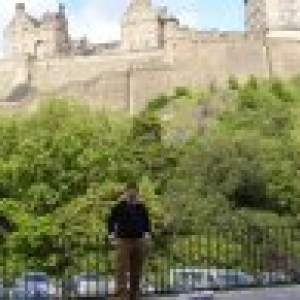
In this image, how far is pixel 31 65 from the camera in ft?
319

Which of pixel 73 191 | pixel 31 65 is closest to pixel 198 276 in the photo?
pixel 73 191

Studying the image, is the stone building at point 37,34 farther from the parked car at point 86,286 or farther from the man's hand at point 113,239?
the man's hand at point 113,239

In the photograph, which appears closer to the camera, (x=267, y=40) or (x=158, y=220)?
(x=158, y=220)

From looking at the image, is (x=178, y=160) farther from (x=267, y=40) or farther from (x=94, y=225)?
(x=267, y=40)

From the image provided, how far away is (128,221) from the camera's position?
11.9 m

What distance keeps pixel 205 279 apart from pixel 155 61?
250ft

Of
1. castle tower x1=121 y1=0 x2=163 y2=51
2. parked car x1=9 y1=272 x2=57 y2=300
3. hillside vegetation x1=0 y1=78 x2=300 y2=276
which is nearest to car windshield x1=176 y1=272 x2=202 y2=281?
parked car x1=9 y1=272 x2=57 y2=300

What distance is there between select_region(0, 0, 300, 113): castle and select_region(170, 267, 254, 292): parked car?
7023cm

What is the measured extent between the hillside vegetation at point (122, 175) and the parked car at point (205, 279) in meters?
15.9

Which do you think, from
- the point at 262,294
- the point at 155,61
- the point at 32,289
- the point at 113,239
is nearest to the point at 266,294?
the point at 262,294

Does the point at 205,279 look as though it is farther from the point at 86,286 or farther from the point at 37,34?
the point at 37,34

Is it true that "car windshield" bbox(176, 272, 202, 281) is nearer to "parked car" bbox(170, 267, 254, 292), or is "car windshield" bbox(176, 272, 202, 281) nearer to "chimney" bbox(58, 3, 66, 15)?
"parked car" bbox(170, 267, 254, 292)

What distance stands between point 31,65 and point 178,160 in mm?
49005

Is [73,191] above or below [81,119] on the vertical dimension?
below
